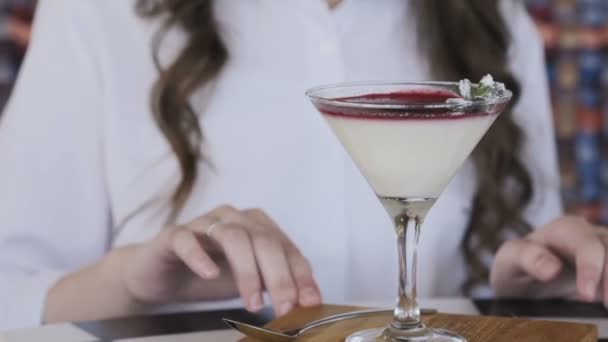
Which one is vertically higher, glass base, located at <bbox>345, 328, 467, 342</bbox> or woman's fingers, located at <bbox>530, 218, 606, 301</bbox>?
woman's fingers, located at <bbox>530, 218, 606, 301</bbox>

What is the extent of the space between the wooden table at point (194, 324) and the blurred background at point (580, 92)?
151 cm

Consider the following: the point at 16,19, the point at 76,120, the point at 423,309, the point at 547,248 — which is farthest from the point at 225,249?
the point at 16,19

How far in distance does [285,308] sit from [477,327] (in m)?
0.20

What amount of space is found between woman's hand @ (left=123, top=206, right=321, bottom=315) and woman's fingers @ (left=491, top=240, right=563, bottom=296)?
25 centimetres

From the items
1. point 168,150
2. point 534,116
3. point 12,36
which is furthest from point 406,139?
point 12,36

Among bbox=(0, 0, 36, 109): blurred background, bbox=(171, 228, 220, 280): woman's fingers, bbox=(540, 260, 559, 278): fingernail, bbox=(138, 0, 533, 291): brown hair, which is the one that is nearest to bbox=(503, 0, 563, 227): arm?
bbox=(138, 0, 533, 291): brown hair

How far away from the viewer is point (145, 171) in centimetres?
139

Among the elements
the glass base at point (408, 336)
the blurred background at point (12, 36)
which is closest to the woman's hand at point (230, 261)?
the glass base at point (408, 336)

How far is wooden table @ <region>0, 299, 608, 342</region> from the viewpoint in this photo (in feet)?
→ 3.07

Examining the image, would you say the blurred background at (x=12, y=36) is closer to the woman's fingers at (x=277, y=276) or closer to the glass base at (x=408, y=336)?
the woman's fingers at (x=277, y=276)

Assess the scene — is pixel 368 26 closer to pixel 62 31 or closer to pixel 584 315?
pixel 62 31

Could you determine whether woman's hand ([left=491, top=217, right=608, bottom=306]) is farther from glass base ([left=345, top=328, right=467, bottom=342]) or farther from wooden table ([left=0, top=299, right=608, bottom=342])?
glass base ([left=345, top=328, right=467, bottom=342])

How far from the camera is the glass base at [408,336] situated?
81cm

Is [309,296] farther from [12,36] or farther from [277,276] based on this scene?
[12,36]
